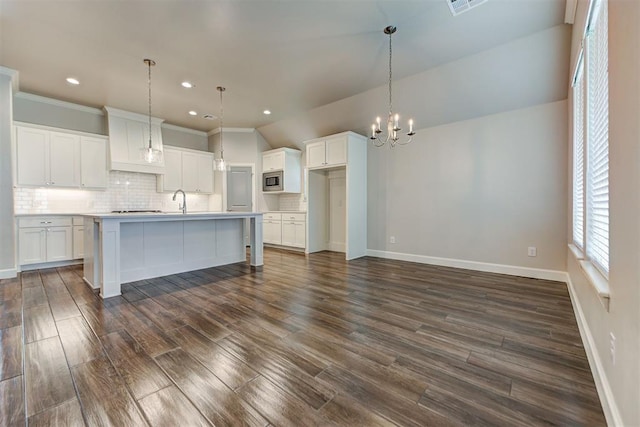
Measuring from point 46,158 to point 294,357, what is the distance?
5.70 m

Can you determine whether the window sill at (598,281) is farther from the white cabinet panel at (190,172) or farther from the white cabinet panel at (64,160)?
the white cabinet panel at (64,160)

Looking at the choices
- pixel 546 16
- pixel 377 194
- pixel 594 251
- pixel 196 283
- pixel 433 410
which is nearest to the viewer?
pixel 433 410

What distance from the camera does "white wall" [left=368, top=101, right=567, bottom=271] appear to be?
3.65 metres

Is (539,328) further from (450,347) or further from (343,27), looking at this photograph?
(343,27)

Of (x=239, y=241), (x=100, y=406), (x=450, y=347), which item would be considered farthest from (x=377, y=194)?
(x=100, y=406)

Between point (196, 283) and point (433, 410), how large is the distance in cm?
314

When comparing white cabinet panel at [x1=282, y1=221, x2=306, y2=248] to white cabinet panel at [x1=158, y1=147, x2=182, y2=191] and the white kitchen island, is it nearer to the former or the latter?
the white kitchen island

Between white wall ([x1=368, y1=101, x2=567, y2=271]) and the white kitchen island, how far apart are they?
268 centimetres

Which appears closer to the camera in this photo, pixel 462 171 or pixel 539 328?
pixel 539 328

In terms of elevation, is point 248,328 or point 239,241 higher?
point 239,241

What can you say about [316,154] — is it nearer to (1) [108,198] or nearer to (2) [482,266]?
(2) [482,266]

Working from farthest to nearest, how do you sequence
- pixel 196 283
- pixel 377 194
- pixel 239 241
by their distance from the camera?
1. pixel 377 194
2. pixel 239 241
3. pixel 196 283

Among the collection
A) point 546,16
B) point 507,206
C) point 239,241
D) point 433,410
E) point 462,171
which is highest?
point 546,16

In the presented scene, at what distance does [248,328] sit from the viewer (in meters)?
2.26
